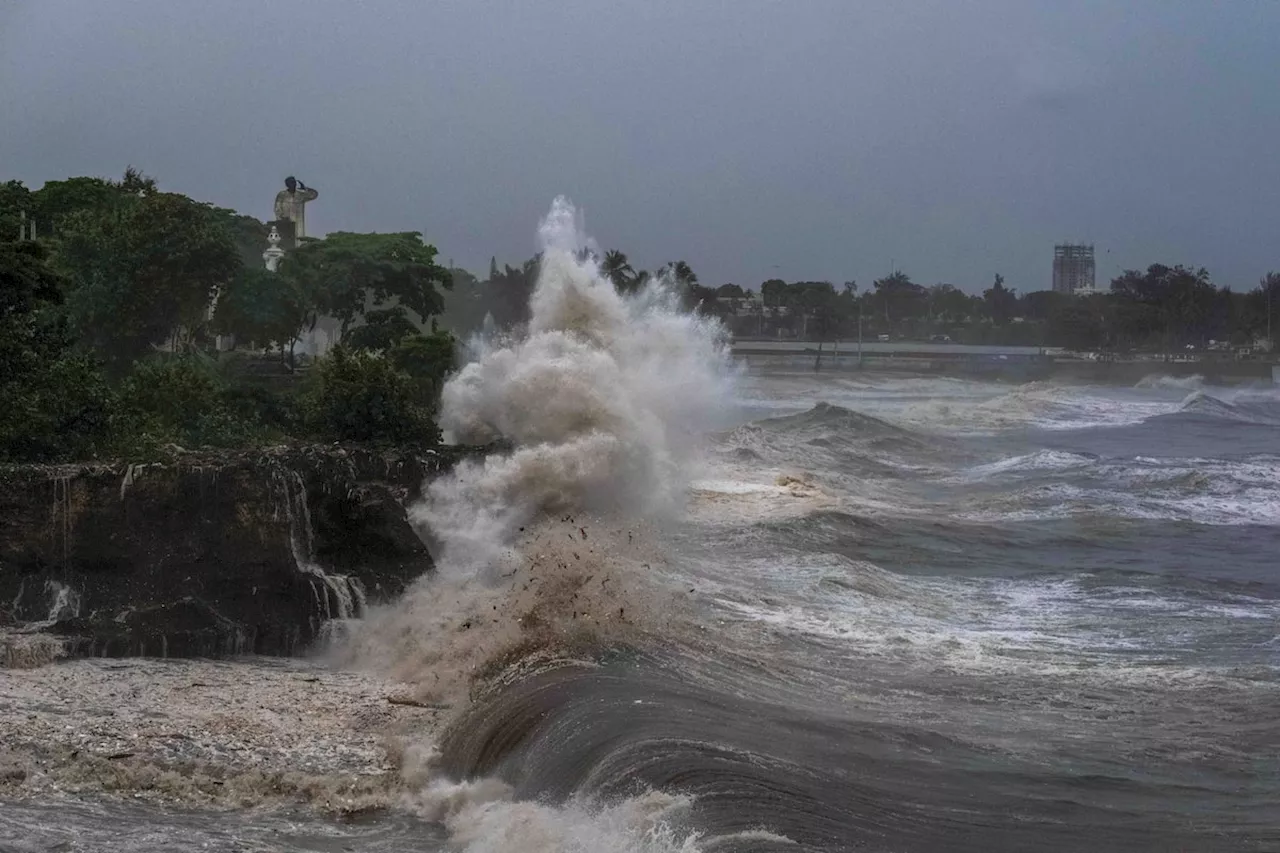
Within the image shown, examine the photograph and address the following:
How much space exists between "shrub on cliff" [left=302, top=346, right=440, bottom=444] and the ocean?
151 centimetres

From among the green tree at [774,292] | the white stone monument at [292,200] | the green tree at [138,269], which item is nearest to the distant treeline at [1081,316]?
the green tree at [774,292]

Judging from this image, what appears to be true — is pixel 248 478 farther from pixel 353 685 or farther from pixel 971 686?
pixel 971 686


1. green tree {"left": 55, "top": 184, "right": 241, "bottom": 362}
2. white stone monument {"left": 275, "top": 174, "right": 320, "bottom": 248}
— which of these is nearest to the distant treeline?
white stone monument {"left": 275, "top": 174, "right": 320, "bottom": 248}

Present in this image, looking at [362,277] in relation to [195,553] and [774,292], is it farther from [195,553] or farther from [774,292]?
[774,292]

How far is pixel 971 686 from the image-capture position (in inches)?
551

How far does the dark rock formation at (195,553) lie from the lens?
16.7 m

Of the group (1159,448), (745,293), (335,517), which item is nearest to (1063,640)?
(335,517)

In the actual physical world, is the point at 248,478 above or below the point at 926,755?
above

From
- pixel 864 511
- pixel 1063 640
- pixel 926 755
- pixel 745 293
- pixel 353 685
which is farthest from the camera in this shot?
pixel 745 293

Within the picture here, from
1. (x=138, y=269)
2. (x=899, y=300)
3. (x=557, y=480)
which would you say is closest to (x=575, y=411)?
(x=557, y=480)

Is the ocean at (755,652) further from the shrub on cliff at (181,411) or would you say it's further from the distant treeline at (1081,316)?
the distant treeline at (1081,316)

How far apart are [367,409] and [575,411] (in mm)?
3109

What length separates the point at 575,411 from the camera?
23.4 metres

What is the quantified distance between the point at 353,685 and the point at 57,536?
182 inches
